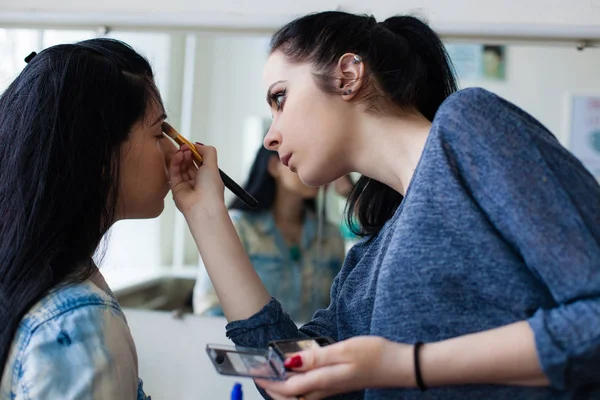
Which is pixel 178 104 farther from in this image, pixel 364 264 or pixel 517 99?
pixel 364 264

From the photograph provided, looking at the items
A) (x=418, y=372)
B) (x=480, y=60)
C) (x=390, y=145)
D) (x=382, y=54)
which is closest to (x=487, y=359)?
(x=418, y=372)

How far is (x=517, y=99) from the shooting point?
173cm

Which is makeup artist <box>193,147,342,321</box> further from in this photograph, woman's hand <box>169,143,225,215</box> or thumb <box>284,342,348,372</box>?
thumb <box>284,342,348,372</box>

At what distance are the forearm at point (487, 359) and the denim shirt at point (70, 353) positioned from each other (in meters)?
0.32

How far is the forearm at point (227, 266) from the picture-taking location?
2.69 feet

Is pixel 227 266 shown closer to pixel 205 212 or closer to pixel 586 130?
pixel 205 212

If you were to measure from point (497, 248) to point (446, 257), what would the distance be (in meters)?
0.05

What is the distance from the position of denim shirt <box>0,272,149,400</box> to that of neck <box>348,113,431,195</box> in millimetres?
382

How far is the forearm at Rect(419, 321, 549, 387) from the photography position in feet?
1.85

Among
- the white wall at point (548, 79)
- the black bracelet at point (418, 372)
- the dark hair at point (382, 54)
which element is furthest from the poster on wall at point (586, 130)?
the black bracelet at point (418, 372)

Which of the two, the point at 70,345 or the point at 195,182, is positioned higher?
the point at 195,182

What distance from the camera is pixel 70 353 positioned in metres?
0.65

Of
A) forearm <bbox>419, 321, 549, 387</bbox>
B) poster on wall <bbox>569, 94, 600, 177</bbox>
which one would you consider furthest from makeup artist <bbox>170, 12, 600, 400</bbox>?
poster on wall <bbox>569, 94, 600, 177</bbox>

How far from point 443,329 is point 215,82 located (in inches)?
51.5
